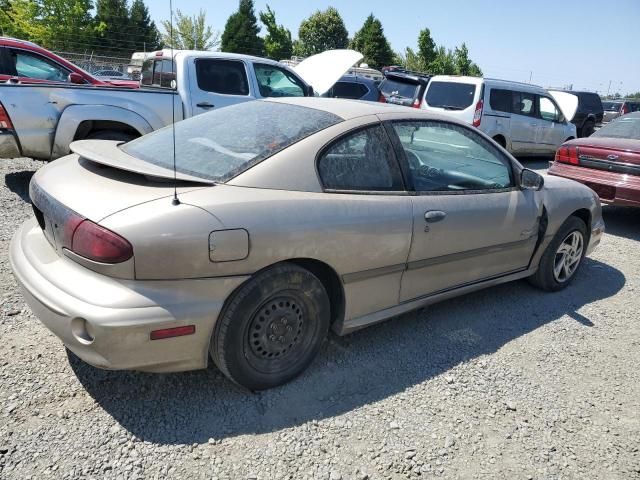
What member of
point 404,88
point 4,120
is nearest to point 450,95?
point 404,88

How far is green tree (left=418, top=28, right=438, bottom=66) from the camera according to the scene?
46969mm

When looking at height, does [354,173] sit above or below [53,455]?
above

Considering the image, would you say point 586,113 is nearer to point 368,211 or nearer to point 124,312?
point 368,211

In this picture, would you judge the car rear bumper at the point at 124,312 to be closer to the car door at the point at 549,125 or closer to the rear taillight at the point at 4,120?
the rear taillight at the point at 4,120

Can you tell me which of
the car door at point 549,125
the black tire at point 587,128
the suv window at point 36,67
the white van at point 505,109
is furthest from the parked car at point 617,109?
the suv window at point 36,67

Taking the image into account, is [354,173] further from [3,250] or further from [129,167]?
[3,250]

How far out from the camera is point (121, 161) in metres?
2.64

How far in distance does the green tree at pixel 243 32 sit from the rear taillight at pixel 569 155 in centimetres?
3937

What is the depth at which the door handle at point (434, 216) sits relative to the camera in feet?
9.89

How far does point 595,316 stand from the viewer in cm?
396

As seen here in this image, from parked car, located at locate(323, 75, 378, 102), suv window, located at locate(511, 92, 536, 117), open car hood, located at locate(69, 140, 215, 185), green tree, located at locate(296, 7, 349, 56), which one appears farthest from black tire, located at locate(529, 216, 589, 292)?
green tree, located at locate(296, 7, 349, 56)

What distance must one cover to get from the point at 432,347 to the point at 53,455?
7.25ft

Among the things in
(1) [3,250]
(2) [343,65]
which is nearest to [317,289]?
(1) [3,250]

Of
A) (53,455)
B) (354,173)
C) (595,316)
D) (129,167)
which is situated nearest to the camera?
(53,455)
